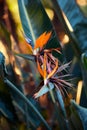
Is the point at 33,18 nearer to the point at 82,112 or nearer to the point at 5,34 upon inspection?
the point at 5,34

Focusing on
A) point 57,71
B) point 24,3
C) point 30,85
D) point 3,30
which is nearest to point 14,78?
point 3,30

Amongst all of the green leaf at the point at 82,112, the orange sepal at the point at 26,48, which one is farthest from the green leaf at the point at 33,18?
the green leaf at the point at 82,112

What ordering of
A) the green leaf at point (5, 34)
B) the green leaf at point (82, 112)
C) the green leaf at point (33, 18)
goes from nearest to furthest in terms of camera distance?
1. the green leaf at point (82, 112)
2. the green leaf at point (33, 18)
3. the green leaf at point (5, 34)

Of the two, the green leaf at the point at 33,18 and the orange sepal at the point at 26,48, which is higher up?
the green leaf at the point at 33,18

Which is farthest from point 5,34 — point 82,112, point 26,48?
point 82,112

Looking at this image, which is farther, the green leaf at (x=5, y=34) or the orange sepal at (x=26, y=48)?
the green leaf at (x=5, y=34)

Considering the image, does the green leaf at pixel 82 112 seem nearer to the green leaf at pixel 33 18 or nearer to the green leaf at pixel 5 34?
the green leaf at pixel 33 18

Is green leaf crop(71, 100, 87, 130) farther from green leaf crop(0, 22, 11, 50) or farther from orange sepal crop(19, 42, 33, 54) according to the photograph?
green leaf crop(0, 22, 11, 50)

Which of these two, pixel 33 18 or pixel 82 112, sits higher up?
pixel 33 18

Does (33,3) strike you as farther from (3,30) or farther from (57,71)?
(57,71)
